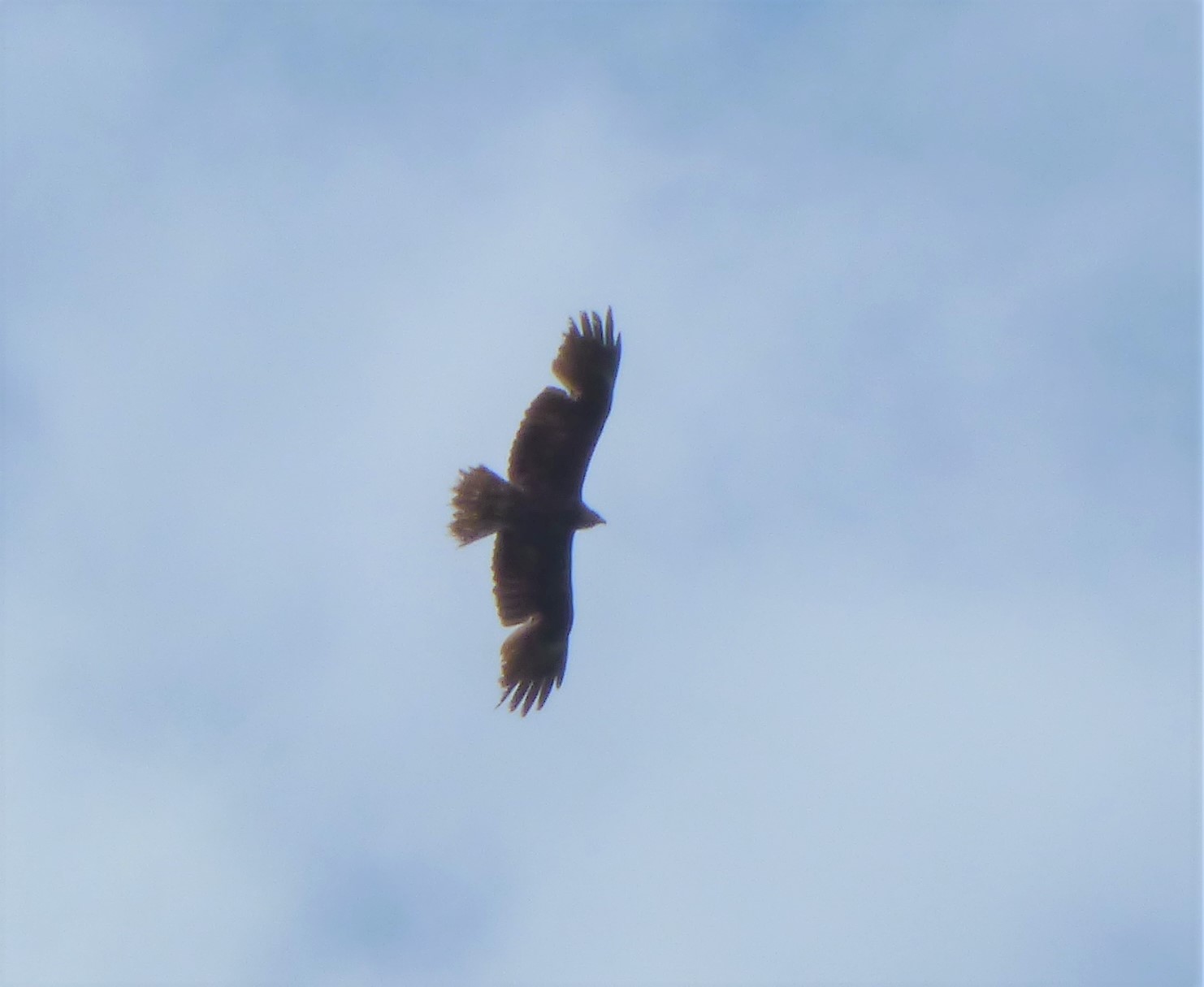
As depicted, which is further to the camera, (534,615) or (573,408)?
(534,615)

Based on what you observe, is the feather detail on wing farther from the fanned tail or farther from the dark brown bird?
the fanned tail

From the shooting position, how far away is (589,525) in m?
15.7

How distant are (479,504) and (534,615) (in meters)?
1.62


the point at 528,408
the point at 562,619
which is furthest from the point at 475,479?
the point at 562,619

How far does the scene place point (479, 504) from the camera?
15445mm

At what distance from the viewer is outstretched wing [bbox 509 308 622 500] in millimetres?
14969

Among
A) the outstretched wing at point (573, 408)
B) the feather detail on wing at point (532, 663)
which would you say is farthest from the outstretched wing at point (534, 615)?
Result: the outstretched wing at point (573, 408)

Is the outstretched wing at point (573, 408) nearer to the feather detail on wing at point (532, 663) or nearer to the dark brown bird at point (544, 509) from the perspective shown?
the dark brown bird at point (544, 509)

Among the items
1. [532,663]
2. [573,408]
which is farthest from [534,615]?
[573,408]

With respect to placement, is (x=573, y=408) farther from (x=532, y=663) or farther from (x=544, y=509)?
(x=532, y=663)

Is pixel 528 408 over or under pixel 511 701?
over

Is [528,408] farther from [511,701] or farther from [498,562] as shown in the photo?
[511,701]

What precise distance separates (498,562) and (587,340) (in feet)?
8.95

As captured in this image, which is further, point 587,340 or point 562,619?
point 562,619
